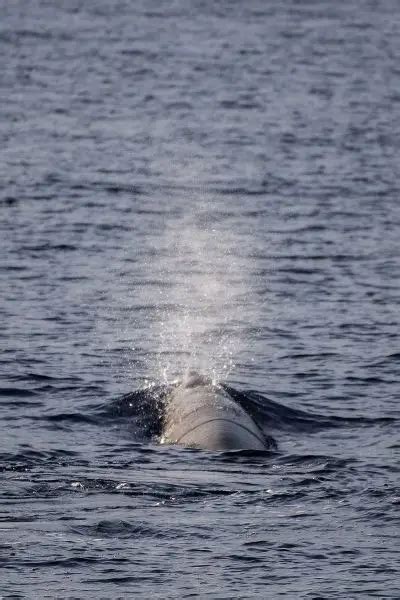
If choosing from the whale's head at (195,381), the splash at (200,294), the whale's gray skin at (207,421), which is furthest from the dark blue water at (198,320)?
the whale's head at (195,381)

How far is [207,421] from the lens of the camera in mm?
33375

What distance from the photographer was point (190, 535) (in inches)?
1041

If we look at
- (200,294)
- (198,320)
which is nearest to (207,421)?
(198,320)

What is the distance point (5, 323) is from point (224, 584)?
60.3 ft

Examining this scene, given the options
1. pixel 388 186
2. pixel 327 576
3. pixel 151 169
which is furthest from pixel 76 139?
pixel 327 576

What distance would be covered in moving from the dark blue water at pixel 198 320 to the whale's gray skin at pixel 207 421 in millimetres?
579

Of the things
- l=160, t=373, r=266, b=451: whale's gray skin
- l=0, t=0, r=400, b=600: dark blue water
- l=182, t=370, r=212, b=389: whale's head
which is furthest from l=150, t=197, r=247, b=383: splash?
l=160, t=373, r=266, b=451: whale's gray skin

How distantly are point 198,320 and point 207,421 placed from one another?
10574 mm

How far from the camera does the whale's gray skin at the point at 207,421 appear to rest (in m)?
32.2

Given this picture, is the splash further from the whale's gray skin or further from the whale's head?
the whale's gray skin

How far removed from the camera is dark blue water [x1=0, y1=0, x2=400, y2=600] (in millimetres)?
26062

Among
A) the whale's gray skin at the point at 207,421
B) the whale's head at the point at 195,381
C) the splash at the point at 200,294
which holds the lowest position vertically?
the whale's gray skin at the point at 207,421

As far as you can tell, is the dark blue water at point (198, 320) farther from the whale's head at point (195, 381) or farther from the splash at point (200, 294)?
the whale's head at point (195, 381)

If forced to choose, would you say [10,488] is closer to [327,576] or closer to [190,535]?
[190,535]
